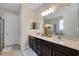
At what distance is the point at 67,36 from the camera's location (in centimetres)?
263

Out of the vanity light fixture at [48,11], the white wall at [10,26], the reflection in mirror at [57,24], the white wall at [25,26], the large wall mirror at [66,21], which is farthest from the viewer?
the white wall at [25,26]

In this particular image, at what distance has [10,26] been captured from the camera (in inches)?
114

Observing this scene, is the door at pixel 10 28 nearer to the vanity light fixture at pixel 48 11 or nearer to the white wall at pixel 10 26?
the white wall at pixel 10 26

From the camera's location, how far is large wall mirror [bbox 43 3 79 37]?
2451 millimetres

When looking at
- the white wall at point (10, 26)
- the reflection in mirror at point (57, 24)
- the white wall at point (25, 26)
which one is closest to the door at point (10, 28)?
the white wall at point (10, 26)

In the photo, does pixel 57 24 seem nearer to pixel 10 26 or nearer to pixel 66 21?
pixel 66 21

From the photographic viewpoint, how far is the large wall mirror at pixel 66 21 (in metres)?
2.45

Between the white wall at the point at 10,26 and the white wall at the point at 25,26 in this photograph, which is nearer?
the white wall at the point at 10,26

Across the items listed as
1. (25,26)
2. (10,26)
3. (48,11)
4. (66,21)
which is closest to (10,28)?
(10,26)

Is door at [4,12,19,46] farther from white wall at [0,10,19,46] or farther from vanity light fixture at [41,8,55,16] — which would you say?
vanity light fixture at [41,8,55,16]

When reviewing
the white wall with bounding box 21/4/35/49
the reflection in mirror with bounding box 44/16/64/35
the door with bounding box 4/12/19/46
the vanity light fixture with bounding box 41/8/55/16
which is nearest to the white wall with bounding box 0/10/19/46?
the door with bounding box 4/12/19/46

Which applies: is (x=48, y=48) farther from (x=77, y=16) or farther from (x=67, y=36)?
(x=77, y=16)

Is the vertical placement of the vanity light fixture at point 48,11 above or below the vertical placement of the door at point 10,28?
above

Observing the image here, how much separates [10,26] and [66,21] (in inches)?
54.3
